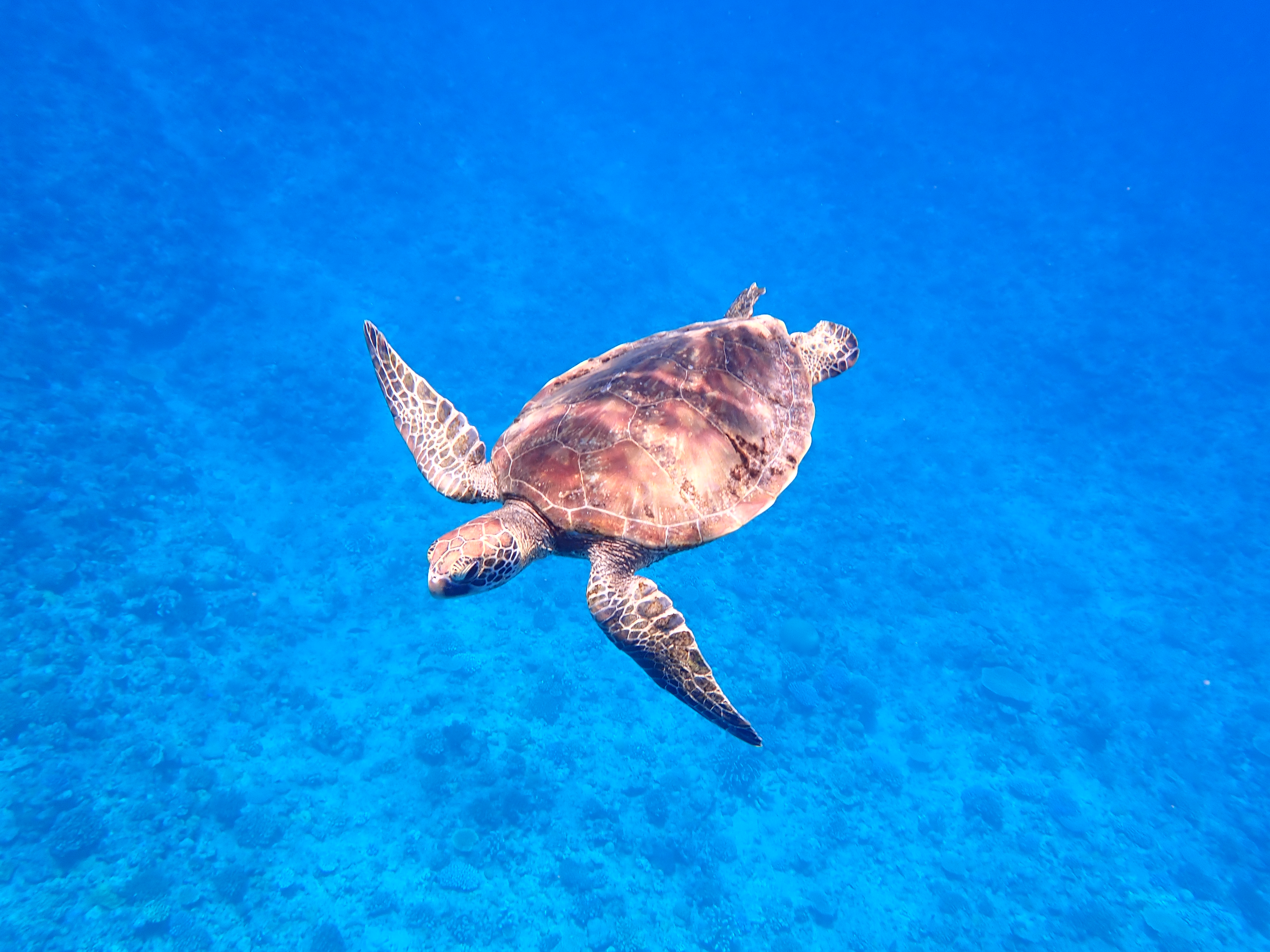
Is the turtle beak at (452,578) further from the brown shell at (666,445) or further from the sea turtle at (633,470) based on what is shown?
the brown shell at (666,445)

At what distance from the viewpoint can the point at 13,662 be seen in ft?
37.3

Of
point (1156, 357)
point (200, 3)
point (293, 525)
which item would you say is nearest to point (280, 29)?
point (200, 3)

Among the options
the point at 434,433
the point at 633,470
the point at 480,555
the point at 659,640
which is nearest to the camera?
the point at 480,555

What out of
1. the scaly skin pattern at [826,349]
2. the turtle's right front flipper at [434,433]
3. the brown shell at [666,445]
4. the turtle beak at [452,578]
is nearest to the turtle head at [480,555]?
the turtle beak at [452,578]

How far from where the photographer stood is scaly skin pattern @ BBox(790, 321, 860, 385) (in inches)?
271

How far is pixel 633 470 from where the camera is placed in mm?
4797

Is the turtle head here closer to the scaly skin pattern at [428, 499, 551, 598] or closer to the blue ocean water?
the scaly skin pattern at [428, 499, 551, 598]

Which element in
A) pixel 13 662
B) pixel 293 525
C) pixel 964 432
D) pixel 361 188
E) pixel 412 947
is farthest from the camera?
pixel 361 188

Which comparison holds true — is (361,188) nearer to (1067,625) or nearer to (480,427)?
(480,427)

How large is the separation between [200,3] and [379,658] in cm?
3182

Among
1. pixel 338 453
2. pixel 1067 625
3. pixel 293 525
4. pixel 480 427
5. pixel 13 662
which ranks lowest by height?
pixel 13 662

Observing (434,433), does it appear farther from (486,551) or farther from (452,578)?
(452,578)

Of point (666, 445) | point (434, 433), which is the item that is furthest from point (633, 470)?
point (434, 433)

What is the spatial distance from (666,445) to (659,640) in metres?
1.55
